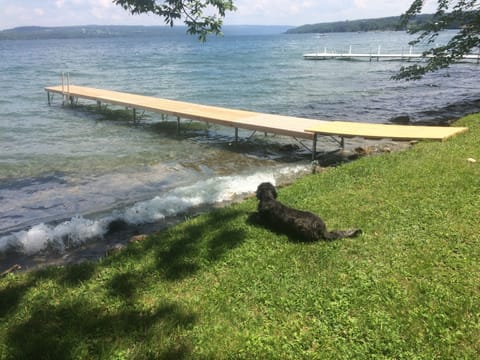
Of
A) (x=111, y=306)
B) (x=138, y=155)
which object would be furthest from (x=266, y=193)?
(x=138, y=155)

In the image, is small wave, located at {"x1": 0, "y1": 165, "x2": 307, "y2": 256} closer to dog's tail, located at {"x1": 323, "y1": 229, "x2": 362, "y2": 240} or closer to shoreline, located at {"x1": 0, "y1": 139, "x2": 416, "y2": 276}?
shoreline, located at {"x1": 0, "y1": 139, "x2": 416, "y2": 276}

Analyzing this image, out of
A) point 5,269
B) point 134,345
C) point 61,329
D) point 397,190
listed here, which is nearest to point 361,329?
point 134,345

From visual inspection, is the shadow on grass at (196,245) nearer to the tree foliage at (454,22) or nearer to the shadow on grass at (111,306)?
the shadow on grass at (111,306)

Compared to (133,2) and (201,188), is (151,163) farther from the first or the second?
(133,2)

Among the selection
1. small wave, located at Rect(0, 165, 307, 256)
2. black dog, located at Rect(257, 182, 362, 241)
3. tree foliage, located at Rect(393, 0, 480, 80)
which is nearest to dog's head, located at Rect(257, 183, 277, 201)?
black dog, located at Rect(257, 182, 362, 241)

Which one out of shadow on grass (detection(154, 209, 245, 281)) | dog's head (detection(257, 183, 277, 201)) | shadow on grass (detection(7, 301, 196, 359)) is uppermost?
dog's head (detection(257, 183, 277, 201))

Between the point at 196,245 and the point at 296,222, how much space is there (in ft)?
3.73

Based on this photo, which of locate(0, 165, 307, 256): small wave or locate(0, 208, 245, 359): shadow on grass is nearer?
locate(0, 208, 245, 359): shadow on grass

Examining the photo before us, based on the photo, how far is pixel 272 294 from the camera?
3.69m

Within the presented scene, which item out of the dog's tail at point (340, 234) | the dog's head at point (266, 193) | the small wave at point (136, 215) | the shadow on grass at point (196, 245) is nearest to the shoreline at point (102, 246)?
the small wave at point (136, 215)

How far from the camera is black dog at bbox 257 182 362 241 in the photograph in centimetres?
467

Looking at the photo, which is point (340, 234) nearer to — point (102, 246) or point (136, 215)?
point (102, 246)

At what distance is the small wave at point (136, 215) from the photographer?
5.74m

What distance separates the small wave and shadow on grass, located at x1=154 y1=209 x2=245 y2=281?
1362 mm
